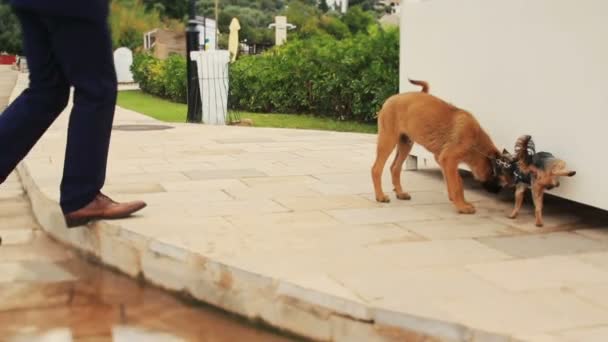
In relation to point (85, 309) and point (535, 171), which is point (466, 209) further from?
point (85, 309)

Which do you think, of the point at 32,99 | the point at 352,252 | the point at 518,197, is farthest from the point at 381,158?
the point at 32,99

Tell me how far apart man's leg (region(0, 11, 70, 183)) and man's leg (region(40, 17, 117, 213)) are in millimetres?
109

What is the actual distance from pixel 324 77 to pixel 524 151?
9.28 meters

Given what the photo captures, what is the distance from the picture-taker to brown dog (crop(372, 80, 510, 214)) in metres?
4.23

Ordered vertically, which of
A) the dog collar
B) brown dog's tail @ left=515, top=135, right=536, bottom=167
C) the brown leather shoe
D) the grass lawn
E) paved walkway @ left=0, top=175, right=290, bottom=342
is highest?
brown dog's tail @ left=515, top=135, right=536, bottom=167

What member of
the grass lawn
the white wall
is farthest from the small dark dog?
the grass lawn

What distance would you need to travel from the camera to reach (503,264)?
3137 mm

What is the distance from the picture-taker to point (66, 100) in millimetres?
3605

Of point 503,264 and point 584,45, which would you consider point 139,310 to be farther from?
point 584,45

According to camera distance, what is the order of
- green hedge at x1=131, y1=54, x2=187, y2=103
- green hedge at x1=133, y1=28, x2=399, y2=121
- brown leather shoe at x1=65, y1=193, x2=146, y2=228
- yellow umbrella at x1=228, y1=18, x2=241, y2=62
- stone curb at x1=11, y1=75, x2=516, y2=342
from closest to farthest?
1. stone curb at x1=11, y1=75, x2=516, y2=342
2. brown leather shoe at x1=65, y1=193, x2=146, y2=228
3. green hedge at x1=133, y1=28, x2=399, y2=121
4. yellow umbrella at x1=228, y1=18, x2=241, y2=62
5. green hedge at x1=131, y1=54, x2=187, y2=103

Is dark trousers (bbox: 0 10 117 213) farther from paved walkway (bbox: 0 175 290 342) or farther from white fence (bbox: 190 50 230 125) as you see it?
white fence (bbox: 190 50 230 125)

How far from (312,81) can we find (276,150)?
657 cm

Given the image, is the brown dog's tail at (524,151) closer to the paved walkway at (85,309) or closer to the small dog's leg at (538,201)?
the small dog's leg at (538,201)

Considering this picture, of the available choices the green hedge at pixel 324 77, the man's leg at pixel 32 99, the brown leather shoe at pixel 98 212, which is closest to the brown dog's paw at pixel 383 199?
the brown leather shoe at pixel 98 212
